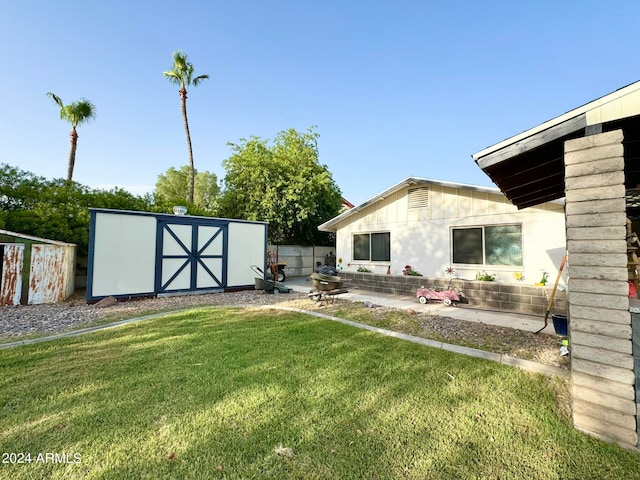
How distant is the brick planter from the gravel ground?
2.00 meters

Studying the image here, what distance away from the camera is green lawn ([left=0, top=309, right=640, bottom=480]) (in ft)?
5.74

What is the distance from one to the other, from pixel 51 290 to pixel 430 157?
1627 cm

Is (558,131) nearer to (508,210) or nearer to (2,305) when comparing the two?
(508,210)

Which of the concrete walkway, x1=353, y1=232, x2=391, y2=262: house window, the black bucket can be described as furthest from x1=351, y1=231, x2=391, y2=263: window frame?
the black bucket

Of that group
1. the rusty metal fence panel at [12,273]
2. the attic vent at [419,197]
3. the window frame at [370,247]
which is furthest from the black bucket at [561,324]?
the rusty metal fence panel at [12,273]

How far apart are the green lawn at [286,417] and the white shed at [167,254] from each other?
4120mm

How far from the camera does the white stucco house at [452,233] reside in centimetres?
647

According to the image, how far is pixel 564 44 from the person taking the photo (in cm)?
777

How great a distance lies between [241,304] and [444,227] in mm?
6305

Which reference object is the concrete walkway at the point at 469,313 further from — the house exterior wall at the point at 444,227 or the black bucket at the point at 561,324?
the house exterior wall at the point at 444,227

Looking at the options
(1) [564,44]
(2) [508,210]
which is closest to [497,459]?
(2) [508,210]

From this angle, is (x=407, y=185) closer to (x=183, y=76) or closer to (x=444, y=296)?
(x=444, y=296)

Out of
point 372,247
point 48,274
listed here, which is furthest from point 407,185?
point 48,274

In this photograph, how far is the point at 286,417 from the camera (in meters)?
2.27
